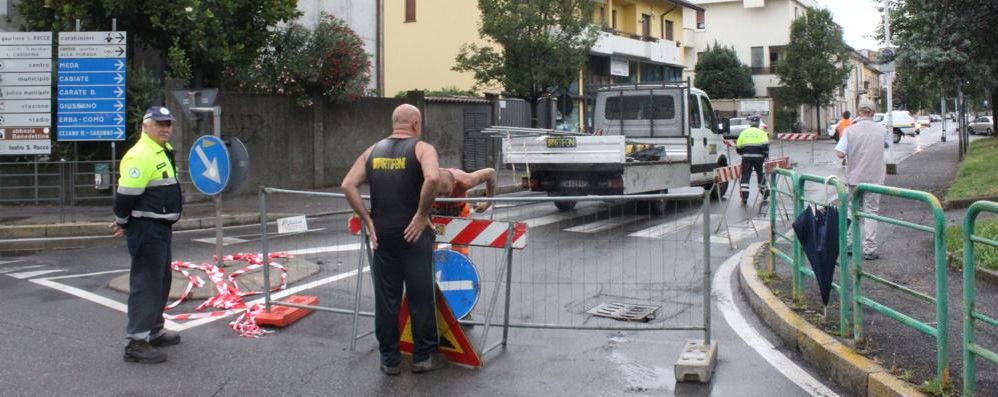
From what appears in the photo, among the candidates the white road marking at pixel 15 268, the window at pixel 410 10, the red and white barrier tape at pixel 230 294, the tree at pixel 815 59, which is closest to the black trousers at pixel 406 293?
the red and white barrier tape at pixel 230 294

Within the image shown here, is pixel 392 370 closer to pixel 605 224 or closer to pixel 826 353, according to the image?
pixel 826 353

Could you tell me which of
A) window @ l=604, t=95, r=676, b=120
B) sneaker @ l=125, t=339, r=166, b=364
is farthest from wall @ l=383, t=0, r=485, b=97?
sneaker @ l=125, t=339, r=166, b=364

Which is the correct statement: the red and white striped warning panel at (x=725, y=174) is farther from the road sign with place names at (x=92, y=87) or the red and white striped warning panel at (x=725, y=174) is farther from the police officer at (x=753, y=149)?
the road sign with place names at (x=92, y=87)

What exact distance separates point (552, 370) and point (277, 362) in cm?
195

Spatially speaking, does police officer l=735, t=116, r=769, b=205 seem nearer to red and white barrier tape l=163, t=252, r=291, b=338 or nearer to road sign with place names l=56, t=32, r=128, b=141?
red and white barrier tape l=163, t=252, r=291, b=338

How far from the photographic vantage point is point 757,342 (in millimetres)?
6500

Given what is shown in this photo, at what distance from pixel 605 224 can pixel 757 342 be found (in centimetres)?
348

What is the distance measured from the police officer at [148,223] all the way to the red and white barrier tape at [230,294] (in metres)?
0.79

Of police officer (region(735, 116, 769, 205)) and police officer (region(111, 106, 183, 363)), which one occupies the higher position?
police officer (region(735, 116, 769, 205))

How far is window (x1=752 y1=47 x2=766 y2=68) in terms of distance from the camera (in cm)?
7054

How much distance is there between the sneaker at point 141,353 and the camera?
6027 mm

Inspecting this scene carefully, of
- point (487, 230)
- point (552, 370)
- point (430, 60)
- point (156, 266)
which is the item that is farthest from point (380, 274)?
point (430, 60)

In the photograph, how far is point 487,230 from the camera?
6156 mm

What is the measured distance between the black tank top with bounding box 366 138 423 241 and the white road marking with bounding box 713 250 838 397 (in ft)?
8.89
